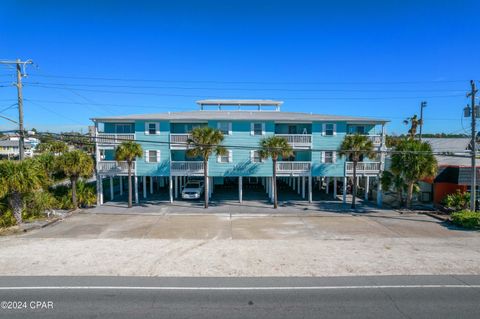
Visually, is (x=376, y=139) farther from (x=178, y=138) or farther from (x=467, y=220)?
(x=178, y=138)

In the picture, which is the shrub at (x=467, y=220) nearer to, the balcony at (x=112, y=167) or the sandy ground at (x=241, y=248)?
the sandy ground at (x=241, y=248)

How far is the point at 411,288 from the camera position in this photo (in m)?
8.77

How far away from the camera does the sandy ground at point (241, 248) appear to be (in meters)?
10.3

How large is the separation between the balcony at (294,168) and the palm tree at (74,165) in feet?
50.9

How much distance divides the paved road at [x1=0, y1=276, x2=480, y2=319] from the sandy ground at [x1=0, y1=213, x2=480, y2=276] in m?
0.73

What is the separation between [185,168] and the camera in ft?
79.2

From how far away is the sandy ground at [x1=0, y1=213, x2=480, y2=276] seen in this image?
404 inches

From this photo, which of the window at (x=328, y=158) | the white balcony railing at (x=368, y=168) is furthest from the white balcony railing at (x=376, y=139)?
the window at (x=328, y=158)

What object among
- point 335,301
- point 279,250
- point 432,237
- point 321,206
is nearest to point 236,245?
point 279,250

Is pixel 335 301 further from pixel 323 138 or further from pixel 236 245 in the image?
pixel 323 138

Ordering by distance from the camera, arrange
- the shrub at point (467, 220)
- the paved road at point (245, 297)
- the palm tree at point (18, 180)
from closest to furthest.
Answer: the paved road at point (245, 297) → the palm tree at point (18, 180) → the shrub at point (467, 220)

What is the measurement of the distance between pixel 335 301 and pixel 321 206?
15697mm

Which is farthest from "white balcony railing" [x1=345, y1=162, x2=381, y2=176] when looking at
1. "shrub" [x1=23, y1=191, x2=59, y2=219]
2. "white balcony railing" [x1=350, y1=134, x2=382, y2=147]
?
"shrub" [x1=23, y1=191, x2=59, y2=219]

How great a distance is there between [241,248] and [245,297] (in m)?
4.51
